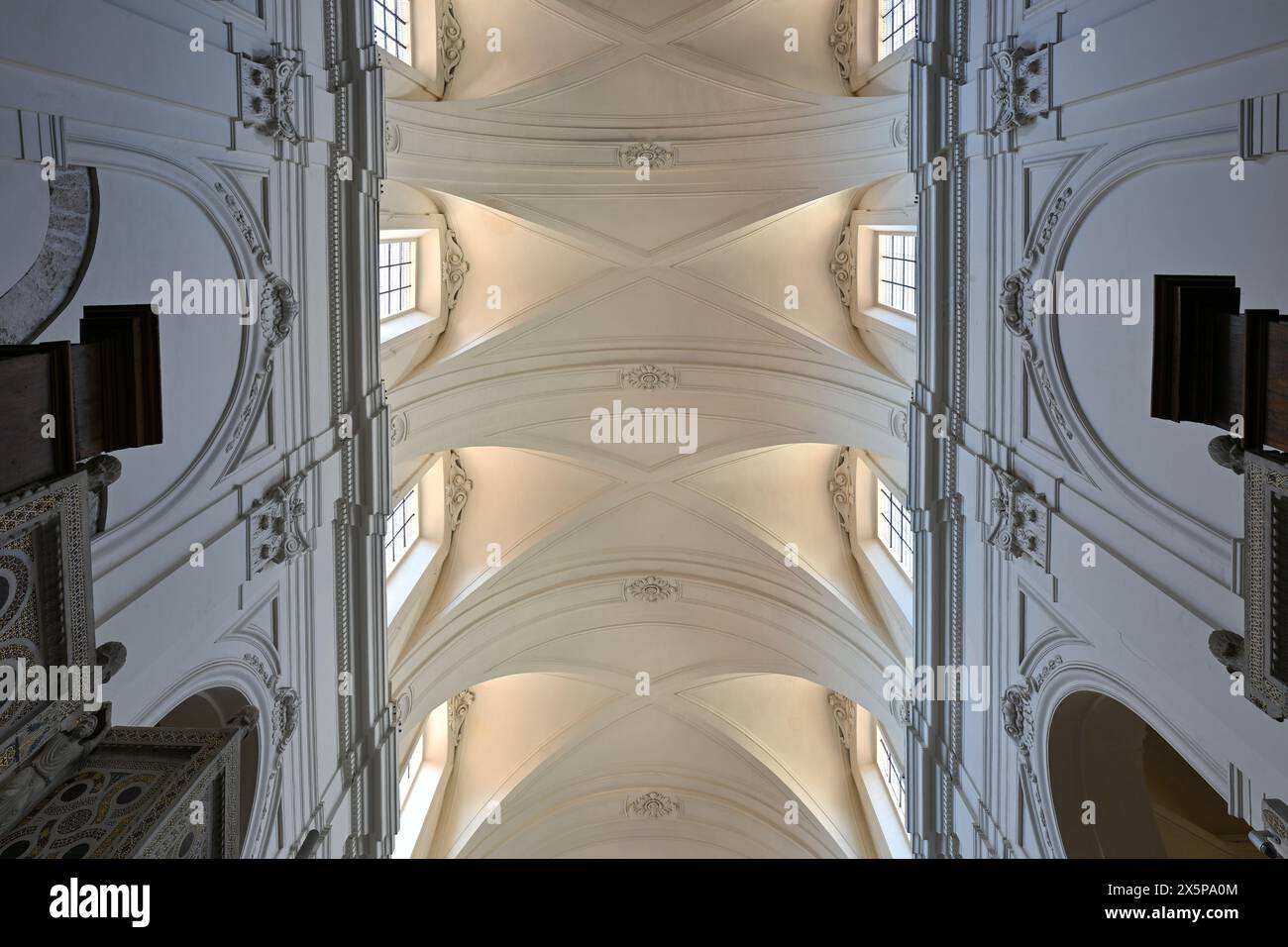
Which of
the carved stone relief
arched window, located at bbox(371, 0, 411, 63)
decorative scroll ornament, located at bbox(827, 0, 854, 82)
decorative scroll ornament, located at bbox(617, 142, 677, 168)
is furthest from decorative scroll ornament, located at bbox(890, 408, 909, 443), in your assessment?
the carved stone relief

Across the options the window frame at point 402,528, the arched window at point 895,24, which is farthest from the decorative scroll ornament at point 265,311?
the arched window at point 895,24

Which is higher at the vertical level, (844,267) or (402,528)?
(844,267)

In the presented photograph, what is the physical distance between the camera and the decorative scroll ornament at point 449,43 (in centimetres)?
1223

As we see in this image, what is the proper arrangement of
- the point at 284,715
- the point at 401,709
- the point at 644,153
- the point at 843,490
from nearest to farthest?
the point at 284,715
the point at 401,709
the point at 644,153
the point at 843,490

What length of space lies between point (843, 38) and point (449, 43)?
613 cm

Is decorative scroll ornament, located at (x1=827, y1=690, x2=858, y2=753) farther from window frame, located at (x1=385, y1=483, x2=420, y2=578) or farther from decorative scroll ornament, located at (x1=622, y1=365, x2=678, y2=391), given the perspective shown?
window frame, located at (x1=385, y1=483, x2=420, y2=578)

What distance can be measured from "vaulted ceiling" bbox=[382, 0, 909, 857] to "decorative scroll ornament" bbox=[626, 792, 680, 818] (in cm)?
122

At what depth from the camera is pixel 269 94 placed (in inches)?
283

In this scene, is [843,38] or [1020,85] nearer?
[1020,85]

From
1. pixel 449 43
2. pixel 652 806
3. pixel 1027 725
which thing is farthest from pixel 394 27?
pixel 652 806

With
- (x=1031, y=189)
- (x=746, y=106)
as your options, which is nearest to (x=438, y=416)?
(x=746, y=106)

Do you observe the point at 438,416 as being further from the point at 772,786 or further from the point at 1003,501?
the point at 772,786

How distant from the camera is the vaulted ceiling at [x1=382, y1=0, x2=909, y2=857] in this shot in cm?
1216

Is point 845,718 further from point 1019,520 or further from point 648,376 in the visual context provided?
point 1019,520
